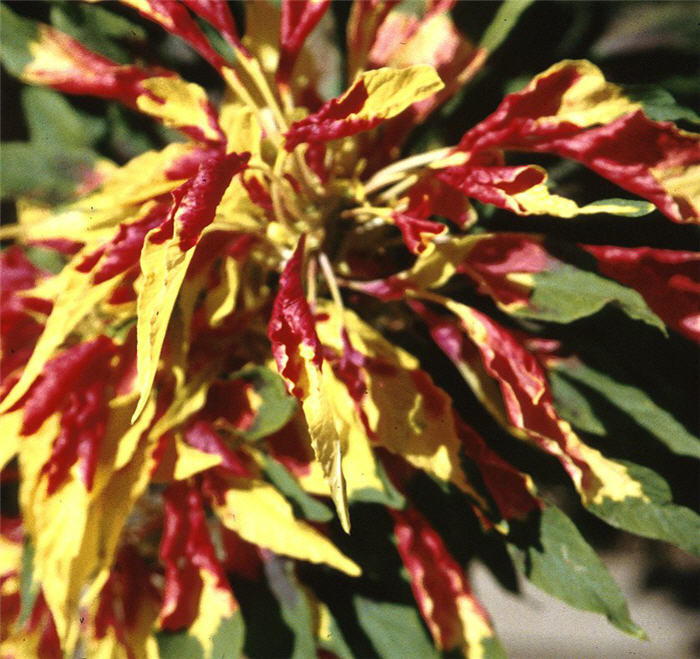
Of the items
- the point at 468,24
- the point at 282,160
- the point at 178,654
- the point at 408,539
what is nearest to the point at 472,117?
the point at 468,24

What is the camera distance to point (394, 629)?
0.49 meters

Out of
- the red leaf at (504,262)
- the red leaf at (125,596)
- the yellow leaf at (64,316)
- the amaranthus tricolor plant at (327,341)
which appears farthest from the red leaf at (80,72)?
the red leaf at (125,596)

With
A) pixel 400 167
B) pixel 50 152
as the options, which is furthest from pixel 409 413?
pixel 50 152

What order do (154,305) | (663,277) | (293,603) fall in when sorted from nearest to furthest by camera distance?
(154,305) → (663,277) → (293,603)

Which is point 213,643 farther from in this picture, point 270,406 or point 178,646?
point 270,406

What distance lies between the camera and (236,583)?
0.51 meters

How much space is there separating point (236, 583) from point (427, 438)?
0.20 m

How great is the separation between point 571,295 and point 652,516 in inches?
5.2

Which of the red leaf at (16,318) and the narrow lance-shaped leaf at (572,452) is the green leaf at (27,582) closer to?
the red leaf at (16,318)

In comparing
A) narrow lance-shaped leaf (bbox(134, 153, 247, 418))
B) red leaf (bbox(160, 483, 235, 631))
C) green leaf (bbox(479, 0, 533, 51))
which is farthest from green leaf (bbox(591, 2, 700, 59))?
red leaf (bbox(160, 483, 235, 631))

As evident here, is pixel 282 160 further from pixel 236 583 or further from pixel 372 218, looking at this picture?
pixel 236 583

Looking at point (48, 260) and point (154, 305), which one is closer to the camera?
point (154, 305)

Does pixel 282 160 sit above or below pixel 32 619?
above

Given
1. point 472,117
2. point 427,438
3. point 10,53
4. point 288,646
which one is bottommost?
point 288,646
